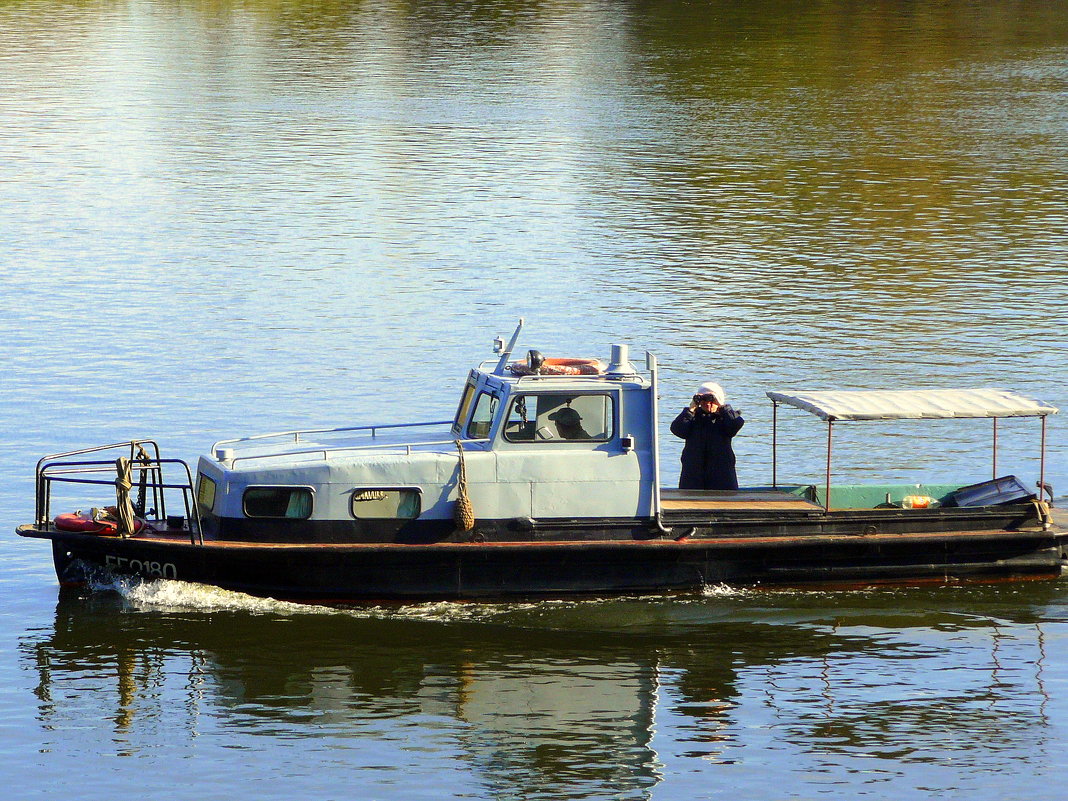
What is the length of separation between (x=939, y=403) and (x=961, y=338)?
44.9 ft

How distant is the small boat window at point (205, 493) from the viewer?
16188mm

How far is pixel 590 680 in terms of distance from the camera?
14977 mm

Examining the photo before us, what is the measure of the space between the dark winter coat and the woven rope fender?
2.47 m

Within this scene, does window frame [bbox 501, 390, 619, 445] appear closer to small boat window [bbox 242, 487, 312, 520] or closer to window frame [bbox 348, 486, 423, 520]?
window frame [bbox 348, 486, 423, 520]

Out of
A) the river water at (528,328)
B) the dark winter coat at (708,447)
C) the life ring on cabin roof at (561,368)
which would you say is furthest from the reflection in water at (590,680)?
the life ring on cabin roof at (561,368)

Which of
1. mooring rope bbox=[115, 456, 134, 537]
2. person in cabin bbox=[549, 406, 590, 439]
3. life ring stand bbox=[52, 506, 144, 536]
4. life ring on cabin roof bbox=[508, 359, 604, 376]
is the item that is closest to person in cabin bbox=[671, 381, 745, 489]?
life ring on cabin roof bbox=[508, 359, 604, 376]

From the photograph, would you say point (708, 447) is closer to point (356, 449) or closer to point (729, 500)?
point (729, 500)

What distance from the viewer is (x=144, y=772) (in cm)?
1315

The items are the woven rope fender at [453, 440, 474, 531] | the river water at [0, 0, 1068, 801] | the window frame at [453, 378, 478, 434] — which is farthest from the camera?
the window frame at [453, 378, 478, 434]

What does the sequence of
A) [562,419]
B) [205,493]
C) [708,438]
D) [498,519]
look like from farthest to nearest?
[708,438] → [205,493] → [562,419] → [498,519]

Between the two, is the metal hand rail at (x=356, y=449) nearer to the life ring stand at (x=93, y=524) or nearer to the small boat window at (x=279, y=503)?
the small boat window at (x=279, y=503)

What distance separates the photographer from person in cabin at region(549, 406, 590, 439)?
15992 mm

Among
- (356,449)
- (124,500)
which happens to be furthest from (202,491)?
(356,449)

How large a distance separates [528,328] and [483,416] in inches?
573
